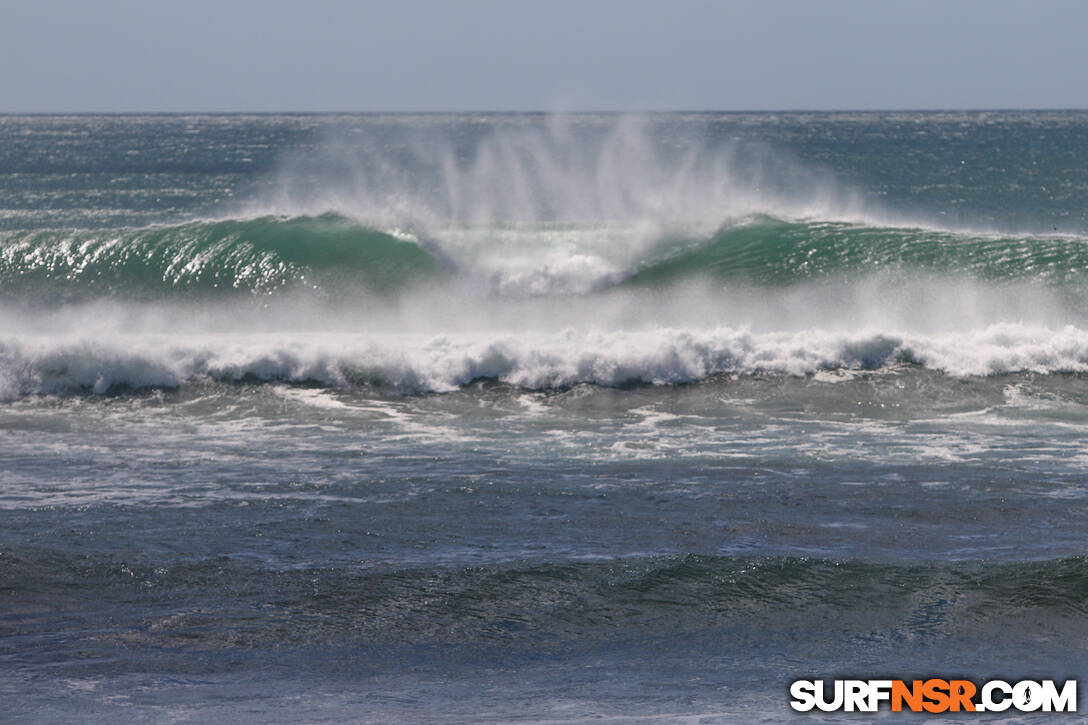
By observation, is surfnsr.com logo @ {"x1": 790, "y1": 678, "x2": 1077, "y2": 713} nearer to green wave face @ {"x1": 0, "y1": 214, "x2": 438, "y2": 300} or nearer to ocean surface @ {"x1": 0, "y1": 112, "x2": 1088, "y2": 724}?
ocean surface @ {"x1": 0, "y1": 112, "x2": 1088, "y2": 724}

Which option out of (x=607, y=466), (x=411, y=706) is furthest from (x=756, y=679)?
(x=607, y=466)

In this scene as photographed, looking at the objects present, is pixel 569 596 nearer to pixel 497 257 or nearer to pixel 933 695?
pixel 933 695

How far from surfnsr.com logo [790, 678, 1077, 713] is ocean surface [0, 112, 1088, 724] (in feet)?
0.50

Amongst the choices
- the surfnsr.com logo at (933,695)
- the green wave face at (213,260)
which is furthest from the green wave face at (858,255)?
the surfnsr.com logo at (933,695)

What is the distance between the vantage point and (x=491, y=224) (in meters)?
21.1

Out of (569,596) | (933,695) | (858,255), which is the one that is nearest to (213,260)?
(858,255)

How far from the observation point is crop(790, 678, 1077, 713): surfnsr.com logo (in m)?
6.39

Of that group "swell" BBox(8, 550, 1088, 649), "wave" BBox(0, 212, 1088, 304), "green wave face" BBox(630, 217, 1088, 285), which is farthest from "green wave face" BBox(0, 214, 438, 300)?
"swell" BBox(8, 550, 1088, 649)

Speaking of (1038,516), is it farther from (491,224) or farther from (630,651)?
(491,224)

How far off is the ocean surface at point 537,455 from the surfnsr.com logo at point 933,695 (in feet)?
0.50

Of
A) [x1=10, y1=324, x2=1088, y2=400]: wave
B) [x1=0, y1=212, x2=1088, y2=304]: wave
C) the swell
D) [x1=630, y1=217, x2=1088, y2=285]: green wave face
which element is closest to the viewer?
the swell

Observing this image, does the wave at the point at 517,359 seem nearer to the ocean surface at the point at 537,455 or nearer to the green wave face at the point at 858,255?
the ocean surface at the point at 537,455

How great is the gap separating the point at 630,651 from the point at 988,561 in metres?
2.92

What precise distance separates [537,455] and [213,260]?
34.9ft
